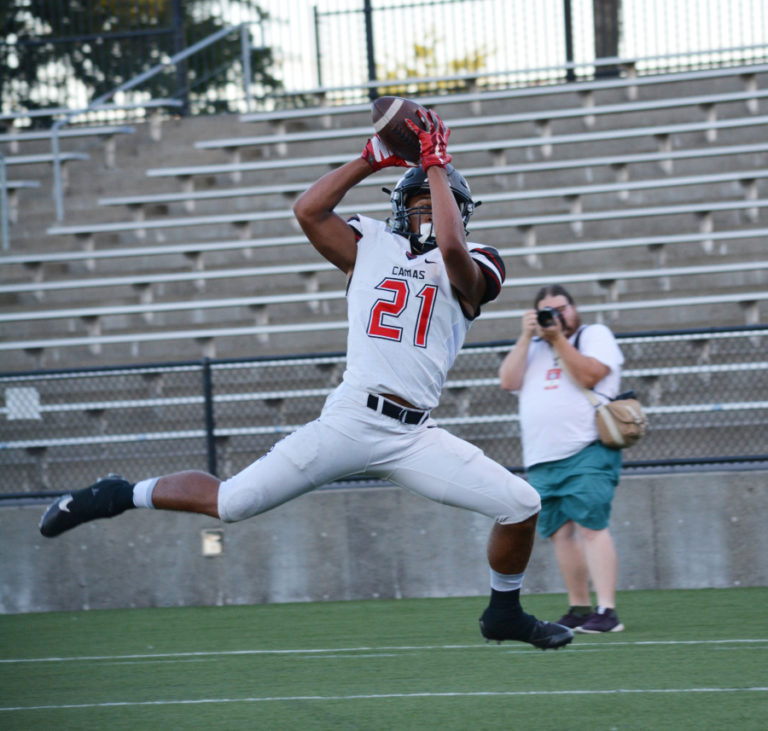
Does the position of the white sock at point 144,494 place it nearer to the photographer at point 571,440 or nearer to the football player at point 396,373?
the football player at point 396,373

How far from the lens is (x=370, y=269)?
5.07 metres

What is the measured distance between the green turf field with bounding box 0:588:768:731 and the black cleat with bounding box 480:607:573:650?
9.6 inches

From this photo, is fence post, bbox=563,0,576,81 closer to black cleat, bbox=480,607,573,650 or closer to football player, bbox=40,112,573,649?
football player, bbox=40,112,573,649

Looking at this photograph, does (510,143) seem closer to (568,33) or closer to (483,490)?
(568,33)

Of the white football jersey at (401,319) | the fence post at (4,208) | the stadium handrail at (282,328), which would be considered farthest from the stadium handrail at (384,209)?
the white football jersey at (401,319)

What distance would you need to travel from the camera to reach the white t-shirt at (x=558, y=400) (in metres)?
7.09

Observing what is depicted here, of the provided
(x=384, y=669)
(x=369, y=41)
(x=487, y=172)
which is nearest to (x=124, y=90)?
(x=369, y=41)

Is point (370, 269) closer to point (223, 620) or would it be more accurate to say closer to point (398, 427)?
point (398, 427)

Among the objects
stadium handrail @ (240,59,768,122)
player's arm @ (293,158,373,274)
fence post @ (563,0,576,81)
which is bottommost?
player's arm @ (293,158,373,274)

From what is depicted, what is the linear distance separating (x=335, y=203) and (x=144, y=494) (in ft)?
4.55

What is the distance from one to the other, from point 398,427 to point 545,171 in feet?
30.3

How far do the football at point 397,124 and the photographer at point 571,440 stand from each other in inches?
91.0

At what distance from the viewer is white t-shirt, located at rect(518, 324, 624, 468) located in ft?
23.2

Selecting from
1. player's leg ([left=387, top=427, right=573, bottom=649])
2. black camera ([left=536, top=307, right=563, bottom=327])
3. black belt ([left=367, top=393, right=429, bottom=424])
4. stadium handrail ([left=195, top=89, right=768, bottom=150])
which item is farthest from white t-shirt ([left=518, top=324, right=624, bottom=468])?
stadium handrail ([left=195, top=89, right=768, bottom=150])
